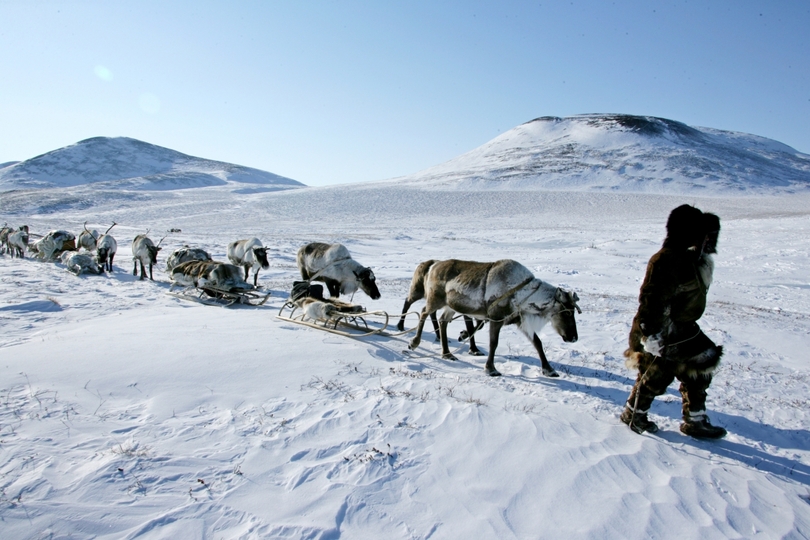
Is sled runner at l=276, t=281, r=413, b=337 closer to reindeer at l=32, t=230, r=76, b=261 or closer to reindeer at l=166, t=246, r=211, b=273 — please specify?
reindeer at l=166, t=246, r=211, b=273

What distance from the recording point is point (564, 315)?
6.37 meters

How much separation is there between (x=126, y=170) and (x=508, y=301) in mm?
151152

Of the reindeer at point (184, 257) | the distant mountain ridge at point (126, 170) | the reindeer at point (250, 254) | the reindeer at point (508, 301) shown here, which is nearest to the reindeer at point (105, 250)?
the reindeer at point (184, 257)

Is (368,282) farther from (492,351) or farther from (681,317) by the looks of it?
(681,317)

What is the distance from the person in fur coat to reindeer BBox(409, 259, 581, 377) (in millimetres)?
1773

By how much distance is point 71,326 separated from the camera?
27.9 feet

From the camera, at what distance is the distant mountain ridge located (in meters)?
104

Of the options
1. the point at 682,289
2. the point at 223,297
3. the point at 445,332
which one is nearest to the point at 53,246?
the point at 223,297

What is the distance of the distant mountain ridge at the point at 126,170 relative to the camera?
341 feet

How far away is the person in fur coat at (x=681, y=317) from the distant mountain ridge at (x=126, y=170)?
94.4 m

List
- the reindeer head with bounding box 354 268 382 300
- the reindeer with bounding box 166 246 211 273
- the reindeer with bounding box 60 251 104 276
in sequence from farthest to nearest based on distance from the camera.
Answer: the reindeer with bounding box 60 251 104 276 < the reindeer with bounding box 166 246 211 273 < the reindeer head with bounding box 354 268 382 300

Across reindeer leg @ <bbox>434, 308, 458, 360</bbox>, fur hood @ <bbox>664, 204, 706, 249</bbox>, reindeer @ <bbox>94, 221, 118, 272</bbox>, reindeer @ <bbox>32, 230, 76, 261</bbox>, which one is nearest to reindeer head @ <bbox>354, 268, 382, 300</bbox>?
reindeer leg @ <bbox>434, 308, 458, 360</bbox>

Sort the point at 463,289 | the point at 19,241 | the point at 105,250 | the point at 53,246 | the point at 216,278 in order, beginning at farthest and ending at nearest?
the point at 19,241
the point at 53,246
the point at 105,250
the point at 216,278
the point at 463,289

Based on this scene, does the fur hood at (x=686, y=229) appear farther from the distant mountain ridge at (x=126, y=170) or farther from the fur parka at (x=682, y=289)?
the distant mountain ridge at (x=126, y=170)
